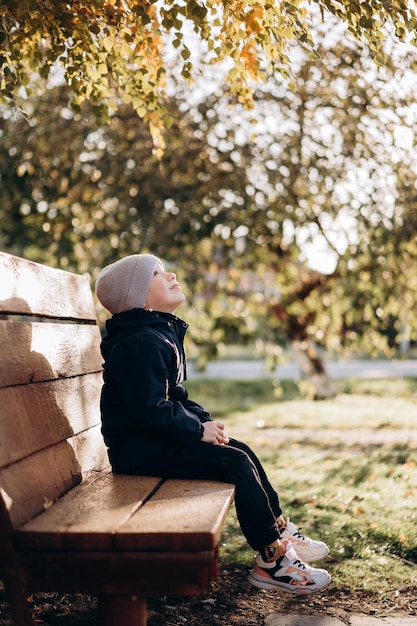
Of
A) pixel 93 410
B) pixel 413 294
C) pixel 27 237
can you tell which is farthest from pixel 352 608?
pixel 27 237

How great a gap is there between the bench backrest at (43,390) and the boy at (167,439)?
7.6 inches

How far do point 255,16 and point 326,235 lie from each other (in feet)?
19.7

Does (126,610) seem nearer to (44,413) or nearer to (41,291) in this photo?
(44,413)

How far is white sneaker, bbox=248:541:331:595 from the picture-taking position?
3.04 m

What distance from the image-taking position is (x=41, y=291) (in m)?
3.17

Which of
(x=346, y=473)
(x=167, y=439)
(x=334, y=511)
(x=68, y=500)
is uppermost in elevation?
(x=167, y=439)

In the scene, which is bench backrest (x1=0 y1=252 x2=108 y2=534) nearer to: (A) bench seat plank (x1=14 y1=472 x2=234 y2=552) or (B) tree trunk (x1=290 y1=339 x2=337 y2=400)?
(A) bench seat plank (x1=14 y1=472 x2=234 y2=552)

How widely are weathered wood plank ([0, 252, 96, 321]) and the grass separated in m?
1.49

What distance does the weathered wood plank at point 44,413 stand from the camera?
8.32 feet

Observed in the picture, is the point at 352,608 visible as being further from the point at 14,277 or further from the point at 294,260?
the point at 294,260

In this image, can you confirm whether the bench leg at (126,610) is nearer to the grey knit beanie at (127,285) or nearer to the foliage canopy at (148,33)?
the grey knit beanie at (127,285)

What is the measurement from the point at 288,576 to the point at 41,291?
1434 millimetres

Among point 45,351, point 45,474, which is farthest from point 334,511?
point 45,474

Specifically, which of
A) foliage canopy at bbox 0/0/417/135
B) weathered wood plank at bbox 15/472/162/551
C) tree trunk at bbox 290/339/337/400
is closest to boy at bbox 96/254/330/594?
→ weathered wood plank at bbox 15/472/162/551
